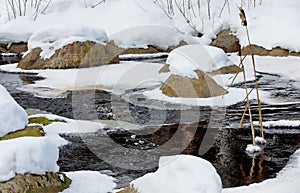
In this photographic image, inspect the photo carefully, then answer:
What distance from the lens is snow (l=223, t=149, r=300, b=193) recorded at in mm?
4234

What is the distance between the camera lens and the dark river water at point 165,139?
504 centimetres

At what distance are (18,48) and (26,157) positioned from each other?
12843 mm

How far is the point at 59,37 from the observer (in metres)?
12.7

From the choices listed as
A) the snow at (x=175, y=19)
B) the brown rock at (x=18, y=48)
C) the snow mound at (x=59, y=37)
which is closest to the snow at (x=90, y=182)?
the snow mound at (x=59, y=37)

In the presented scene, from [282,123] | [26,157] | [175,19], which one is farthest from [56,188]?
[175,19]

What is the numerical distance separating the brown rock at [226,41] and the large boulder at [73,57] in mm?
3843

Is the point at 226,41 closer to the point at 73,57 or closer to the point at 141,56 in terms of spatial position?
the point at 141,56

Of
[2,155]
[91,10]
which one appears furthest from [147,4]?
[2,155]

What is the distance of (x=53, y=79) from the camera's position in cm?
1084

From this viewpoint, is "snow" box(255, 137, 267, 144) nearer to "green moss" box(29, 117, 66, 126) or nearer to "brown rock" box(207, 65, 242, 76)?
"green moss" box(29, 117, 66, 126)

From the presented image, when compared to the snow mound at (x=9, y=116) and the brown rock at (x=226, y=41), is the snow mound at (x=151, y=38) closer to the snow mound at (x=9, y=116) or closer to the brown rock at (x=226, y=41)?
the brown rock at (x=226, y=41)

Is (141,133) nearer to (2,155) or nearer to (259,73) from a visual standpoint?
(2,155)

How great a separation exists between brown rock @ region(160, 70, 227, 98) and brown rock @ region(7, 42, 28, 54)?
848cm

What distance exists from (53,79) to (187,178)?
26.1 ft
